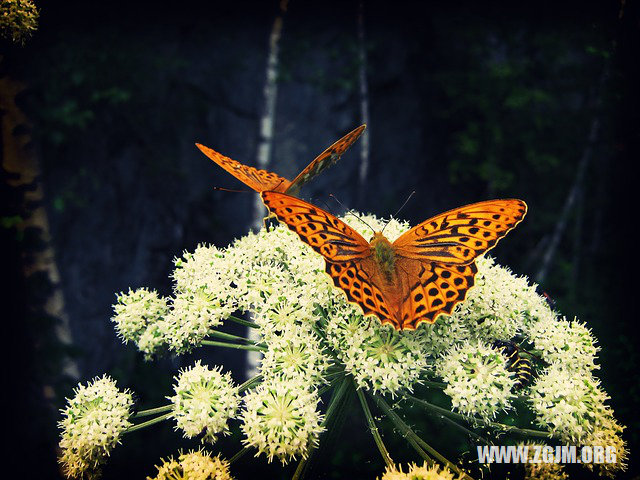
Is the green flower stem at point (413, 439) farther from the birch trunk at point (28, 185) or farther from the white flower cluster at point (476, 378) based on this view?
the birch trunk at point (28, 185)

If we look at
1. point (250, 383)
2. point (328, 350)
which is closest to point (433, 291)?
point (328, 350)

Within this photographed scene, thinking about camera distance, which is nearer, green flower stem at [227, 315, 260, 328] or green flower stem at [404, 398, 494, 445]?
green flower stem at [404, 398, 494, 445]

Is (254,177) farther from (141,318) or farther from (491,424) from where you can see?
(491,424)

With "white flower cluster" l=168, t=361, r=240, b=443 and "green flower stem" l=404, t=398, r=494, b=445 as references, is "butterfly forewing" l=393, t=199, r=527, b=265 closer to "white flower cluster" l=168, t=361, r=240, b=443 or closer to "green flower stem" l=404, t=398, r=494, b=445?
"green flower stem" l=404, t=398, r=494, b=445

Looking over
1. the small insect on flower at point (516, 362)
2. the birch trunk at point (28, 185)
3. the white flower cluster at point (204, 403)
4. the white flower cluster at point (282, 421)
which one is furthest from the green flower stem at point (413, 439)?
the birch trunk at point (28, 185)

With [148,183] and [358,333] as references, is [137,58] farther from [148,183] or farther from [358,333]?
[358,333]

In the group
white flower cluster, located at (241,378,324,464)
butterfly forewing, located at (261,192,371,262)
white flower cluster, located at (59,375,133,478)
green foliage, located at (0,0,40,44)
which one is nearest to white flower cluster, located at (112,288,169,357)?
white flower cluster, located at (59,375,133,478)
